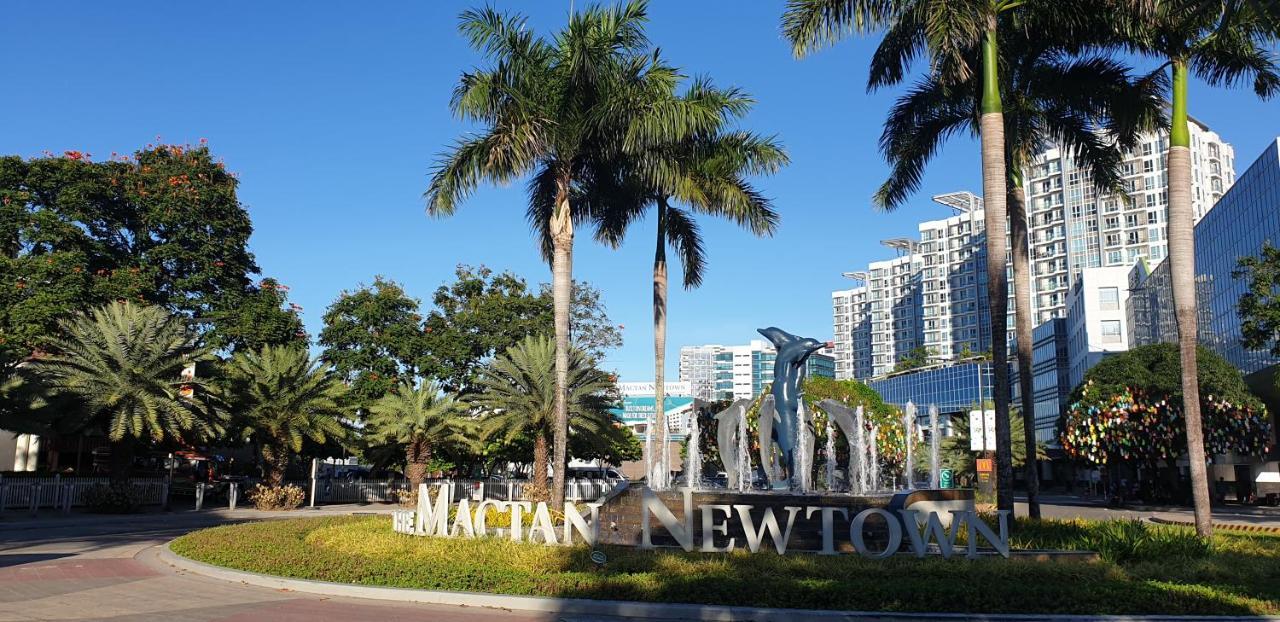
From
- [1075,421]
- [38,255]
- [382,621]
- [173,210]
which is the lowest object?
[382,621]

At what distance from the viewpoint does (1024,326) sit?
20.9 m

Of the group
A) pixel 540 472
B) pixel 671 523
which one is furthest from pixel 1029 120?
pixel 540 472

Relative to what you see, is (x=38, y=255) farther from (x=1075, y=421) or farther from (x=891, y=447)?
(x=1075, y=421)

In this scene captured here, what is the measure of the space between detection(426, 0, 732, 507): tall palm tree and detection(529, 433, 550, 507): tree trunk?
916cm

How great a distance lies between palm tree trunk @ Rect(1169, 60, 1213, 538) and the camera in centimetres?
1862

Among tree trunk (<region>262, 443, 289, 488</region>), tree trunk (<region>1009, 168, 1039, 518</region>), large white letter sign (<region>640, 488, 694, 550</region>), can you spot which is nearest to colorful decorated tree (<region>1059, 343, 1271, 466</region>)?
tree trunk (<region>1009, 168, 1039, 518</region>)

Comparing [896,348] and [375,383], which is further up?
[896,348]

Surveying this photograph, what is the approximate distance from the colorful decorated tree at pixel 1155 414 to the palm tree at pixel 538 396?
2463 centimetres

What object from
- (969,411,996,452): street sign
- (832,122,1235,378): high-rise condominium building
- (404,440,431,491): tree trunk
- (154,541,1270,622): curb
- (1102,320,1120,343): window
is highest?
(832,122,1235,378): high-rise condominium building

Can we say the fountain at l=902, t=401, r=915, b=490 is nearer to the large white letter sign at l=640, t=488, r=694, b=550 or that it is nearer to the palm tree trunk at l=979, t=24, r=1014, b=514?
the palm tree trunk at l=979, t=24, r=1014, b=514

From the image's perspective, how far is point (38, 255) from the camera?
3681cm

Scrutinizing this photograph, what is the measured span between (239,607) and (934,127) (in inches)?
772

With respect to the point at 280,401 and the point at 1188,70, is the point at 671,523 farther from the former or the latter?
the point at 280,401

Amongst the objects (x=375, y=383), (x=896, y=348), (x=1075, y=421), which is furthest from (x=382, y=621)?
(x=896, y=348)
